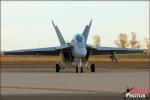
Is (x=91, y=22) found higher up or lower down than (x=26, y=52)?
higher up

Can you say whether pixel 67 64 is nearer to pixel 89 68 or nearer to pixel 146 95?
pixel 89 68

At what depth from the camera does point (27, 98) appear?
14.8 meters

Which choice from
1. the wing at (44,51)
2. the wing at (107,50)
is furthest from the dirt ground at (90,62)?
the wing at (44,51)

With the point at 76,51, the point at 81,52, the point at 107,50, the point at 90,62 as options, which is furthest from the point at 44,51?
the point at 90,62

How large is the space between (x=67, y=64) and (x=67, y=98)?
2233 centimetres

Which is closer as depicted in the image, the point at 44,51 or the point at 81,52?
the point at 81,52

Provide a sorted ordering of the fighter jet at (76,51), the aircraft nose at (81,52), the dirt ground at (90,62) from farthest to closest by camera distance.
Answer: the dirt ground at (90,62), the fighter jet at (76,51), the aircraft nose at (81,52)

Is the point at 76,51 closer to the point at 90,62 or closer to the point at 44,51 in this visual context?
the point at 44,51

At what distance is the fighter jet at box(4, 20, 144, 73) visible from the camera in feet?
113

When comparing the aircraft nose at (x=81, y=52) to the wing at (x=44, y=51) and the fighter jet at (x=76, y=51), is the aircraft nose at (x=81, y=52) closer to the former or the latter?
the fighter jet at (x=76, y=51)

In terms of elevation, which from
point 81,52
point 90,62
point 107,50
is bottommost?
point 90,62

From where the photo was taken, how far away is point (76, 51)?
34.5 metres

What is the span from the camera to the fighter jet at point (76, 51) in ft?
113

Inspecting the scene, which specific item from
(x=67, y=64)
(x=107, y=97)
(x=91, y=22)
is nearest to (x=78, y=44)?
(x=67, y=64)
